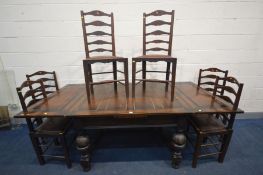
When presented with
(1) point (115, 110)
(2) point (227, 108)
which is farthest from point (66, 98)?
(2) point (227, 108)

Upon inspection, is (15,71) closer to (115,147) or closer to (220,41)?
(115,147)

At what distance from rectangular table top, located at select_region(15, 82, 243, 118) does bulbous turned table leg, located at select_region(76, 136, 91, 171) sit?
0.29 metres

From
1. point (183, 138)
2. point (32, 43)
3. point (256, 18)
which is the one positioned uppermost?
point (256, 18)

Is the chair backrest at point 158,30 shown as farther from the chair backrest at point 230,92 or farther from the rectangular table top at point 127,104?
the chair backrest at point 230,92

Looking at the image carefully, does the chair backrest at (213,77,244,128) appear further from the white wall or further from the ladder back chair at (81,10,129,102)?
the ladder back chair at (81,10,129,102)

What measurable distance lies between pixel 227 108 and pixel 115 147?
4.47 ft

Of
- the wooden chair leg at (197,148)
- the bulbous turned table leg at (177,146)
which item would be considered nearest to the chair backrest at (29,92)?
the bulbous turned table leg at (177,146)

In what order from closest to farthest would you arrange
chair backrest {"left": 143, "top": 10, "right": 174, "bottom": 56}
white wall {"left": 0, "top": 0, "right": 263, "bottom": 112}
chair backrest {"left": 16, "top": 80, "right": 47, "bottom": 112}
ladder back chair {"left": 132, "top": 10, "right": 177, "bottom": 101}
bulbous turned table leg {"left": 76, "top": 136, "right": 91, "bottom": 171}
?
chair backrest {"left": 16, "top": 80, "right": 47, "bottom": 112} < bulbous turned table leg {"left": 76, "top": 136, "right": 91, "bottom": 171} < ladder back chair {"left": 132, "top": 10, "right": 177, "bottom": 101} < chair backrest {"left": 143, "top": 10, "right": 174, "bottom": 56} < white wall {"left": 0, "top": 0, "right": 263, "bottom": 112}

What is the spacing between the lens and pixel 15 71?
2438 mm

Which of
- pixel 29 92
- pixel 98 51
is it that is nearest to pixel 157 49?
pixel 98 51

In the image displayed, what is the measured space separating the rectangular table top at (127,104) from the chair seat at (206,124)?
0.22 m

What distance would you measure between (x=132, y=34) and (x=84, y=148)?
163 centimetres

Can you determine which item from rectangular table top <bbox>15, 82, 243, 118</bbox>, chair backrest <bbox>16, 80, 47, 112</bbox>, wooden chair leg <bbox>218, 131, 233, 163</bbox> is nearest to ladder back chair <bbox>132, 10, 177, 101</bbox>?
rectangular table top <bbox>15, 82, 243, 118</bbox>

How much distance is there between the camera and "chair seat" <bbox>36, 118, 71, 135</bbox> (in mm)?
1594
